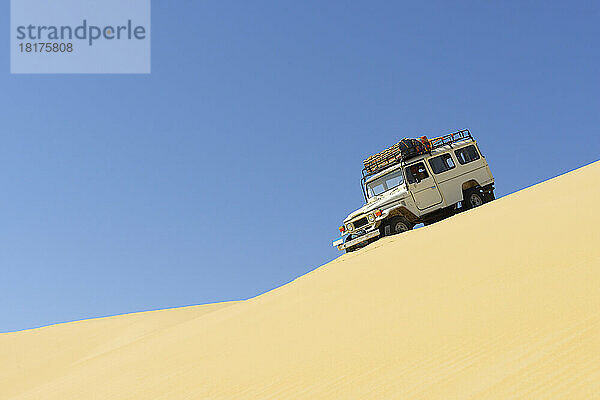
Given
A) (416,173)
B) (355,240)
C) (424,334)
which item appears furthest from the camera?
(416,173)

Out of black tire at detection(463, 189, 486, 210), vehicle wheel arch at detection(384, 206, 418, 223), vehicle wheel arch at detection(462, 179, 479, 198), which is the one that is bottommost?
vehicle wheel arch at detection(384, 206, 418, 223)

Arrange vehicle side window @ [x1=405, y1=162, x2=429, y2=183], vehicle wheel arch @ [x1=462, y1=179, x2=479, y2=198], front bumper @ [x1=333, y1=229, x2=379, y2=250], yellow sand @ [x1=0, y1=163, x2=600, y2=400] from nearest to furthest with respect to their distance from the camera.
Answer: yellow sand @ [x1=0, y1=163, x2=600, y2=400] → front bumper @ [x1=333, y1=229, x2=379, y2=250] → vehicle side window @ [x1=405, y1=162, x2=429, y2=183] → vehicle wheel arch @ [x1=462, y1=179, x2=479, y2=198]

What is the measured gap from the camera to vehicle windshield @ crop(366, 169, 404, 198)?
1355cm

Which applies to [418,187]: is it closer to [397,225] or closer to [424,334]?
[397,225]

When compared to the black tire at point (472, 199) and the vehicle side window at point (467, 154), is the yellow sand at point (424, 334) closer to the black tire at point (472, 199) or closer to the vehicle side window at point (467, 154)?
the black tire at point (472, 199)

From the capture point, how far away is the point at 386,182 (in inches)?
549

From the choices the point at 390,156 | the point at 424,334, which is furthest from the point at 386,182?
the point at 424,334

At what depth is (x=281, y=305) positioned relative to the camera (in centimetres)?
691

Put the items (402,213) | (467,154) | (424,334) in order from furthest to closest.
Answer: (467,154) < (402,213) < (424,334)

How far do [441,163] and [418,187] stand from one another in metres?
1.15

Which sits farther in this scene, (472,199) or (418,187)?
(472,199)

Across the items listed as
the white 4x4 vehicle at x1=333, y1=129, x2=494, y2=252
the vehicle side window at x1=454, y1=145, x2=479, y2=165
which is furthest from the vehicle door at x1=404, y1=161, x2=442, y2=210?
the vehicle side window at x1=454, y1=145, x2=479, y2=165

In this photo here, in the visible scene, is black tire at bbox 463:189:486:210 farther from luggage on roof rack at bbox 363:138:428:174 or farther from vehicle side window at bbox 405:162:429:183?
luggage on roof rack at bbox 363:138:428:174

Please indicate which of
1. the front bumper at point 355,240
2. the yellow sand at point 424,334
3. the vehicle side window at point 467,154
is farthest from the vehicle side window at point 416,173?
the yellow sand at point 424,334
